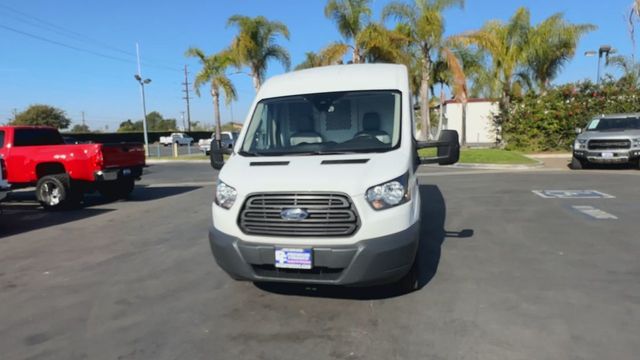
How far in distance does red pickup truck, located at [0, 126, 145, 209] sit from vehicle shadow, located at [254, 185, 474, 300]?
285 inches

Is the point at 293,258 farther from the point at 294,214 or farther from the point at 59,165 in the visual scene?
the point at 59,165

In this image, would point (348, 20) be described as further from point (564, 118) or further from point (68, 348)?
point (68, 348)

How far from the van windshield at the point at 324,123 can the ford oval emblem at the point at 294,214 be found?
0.94m

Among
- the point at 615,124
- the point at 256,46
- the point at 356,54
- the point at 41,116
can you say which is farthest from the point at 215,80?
the point at 41,116

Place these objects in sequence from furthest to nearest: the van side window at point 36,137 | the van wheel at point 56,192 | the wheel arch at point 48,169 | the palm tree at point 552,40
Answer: the palm tree at point 552,40
the van side window at point 36,137
the wheel arch at point 48,169
the van wheel at point 56,192

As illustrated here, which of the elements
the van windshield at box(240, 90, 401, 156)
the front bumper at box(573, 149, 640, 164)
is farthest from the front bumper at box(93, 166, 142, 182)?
the front bumper at box(573, 149, 640, 164)

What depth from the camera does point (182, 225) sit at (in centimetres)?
857

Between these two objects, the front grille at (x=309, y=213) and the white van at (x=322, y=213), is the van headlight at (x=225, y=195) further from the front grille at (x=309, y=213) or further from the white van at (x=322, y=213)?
the front grille at (x=309, y=213)

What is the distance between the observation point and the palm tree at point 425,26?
23.2 meters

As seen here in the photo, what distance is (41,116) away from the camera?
71438mm

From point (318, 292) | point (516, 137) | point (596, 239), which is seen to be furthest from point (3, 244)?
point (516, 137)

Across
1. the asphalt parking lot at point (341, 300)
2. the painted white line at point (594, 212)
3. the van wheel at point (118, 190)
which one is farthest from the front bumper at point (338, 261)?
the van wheel at point (118, 190)

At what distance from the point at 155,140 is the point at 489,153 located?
55.7 metres

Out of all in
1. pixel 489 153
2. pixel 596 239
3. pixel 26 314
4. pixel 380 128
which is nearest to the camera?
pixel 26 314
